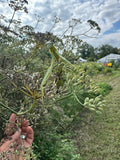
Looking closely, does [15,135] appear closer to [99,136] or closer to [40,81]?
[40,81]

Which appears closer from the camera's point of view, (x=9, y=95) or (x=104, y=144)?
(x=9, y=95)

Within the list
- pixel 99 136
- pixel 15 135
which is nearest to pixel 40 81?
pixel 15 135

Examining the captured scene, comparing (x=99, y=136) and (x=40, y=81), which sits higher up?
(x=40, y=81)

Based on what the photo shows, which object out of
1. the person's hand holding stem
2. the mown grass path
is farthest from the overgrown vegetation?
the mown grass path

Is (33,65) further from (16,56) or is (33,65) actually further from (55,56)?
(55,56)

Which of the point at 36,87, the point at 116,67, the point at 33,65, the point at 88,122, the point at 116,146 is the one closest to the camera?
the point at 36,87

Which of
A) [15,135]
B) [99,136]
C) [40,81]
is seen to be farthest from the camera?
[99,136]

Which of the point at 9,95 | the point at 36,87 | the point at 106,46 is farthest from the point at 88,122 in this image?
the point at 106,46

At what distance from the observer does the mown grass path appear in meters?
2.94

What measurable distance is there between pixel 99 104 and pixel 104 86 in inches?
273

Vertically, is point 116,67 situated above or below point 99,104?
above

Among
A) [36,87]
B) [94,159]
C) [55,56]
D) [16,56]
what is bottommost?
[94,159]

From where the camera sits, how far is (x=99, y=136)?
140 inches

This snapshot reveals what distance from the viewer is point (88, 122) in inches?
166
